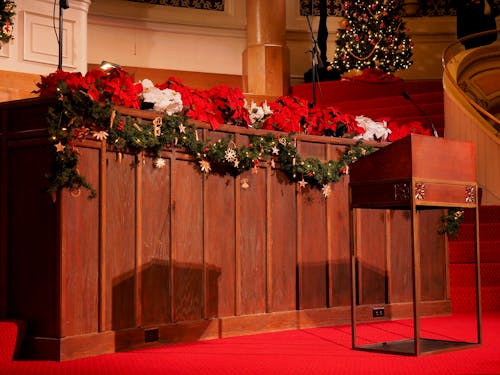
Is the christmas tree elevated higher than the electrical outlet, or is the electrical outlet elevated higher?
the christmas tree

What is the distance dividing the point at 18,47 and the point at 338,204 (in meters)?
4.52

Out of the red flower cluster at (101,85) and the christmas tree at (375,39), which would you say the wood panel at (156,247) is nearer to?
the red flower cluster at (101,85)

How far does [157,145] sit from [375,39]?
844 cm

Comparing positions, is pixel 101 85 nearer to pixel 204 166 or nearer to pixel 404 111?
pixel 204 166

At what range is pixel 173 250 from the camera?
5094 millimetres

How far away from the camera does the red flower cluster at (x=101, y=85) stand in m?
4.65

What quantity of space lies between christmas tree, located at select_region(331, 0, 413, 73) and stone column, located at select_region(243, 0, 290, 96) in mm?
→ 1293

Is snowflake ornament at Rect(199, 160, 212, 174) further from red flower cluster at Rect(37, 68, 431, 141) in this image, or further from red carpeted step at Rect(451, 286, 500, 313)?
red carpeted step at Rect(451, 286, 500, 313)

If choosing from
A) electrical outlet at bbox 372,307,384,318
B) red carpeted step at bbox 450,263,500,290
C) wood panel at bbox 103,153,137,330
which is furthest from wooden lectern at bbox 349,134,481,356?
red carpeted step at bbox 450,263,500,290

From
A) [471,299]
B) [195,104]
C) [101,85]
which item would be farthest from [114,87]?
[471,299]

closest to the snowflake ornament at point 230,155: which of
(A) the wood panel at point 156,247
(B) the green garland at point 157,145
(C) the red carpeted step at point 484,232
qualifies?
(B) the green garland at point 157,145

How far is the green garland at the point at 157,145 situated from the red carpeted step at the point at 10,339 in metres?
0.72

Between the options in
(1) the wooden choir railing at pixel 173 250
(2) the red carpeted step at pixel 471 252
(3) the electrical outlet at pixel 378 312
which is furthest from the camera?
(2) the red carpeted step at pixel 471 252

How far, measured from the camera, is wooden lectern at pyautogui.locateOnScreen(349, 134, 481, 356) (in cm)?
441
